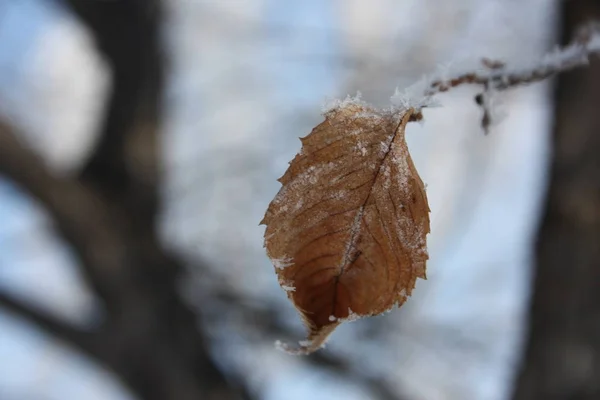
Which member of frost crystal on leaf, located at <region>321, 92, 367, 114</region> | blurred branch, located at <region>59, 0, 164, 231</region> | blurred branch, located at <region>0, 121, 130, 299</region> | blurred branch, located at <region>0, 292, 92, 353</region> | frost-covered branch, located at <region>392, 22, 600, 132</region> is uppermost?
blurred branch, located at <region>59, 0, 164, 231</region>

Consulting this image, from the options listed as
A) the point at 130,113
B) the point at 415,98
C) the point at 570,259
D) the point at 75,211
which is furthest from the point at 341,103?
the point at 130,113

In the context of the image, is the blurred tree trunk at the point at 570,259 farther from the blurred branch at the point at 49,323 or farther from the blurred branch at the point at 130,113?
the blurred branch at the point at 49,323

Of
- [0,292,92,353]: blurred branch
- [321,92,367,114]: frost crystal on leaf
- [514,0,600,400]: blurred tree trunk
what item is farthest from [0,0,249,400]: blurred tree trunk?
[321,92,367,114]: frost crystal on leaf

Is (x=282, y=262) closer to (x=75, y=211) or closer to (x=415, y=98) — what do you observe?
(x=415, y=98)

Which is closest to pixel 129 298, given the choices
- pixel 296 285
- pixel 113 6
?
pixel 113 6

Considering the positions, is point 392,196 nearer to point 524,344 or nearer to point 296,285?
point 296,285

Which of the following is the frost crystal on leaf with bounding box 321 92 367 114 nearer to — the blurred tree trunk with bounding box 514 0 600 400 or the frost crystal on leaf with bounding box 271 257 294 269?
the frost crystal on leaf with bounding box 271 257 294 269
